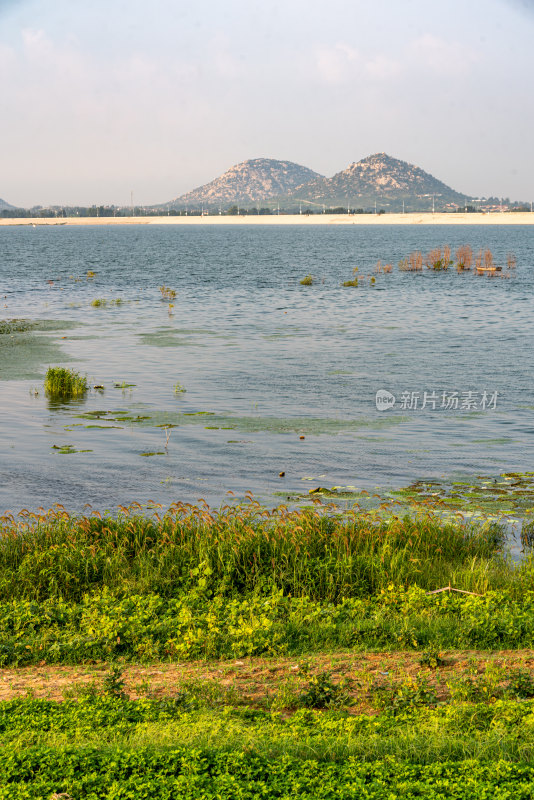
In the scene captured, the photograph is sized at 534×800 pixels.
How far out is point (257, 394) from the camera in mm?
25734

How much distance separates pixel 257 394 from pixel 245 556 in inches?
565

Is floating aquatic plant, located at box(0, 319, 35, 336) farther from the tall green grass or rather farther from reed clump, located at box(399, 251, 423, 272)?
reed clump, located at box(399, 251, 423, 272)

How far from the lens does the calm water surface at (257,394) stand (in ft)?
56.7

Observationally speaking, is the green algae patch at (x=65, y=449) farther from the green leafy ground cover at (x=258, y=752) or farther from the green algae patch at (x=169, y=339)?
the green algae patch at (x=169, y=339)

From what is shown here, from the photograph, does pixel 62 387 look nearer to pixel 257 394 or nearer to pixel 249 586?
pixel 257 394

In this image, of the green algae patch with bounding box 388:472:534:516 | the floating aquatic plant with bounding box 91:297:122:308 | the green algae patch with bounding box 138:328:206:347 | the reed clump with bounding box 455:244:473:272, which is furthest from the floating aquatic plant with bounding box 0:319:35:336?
the reed clump with bounding box 455:244:473:272

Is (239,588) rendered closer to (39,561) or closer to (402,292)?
(39,561)

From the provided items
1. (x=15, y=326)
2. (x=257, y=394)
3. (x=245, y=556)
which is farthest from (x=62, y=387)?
(x=15, y=326)

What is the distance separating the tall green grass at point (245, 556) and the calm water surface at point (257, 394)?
9.19 ft

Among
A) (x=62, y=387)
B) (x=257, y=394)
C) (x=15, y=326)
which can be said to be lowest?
(x=257, y=394)

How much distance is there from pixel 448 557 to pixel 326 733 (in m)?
6.31

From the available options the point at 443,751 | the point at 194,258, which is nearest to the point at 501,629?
the point at 443,751

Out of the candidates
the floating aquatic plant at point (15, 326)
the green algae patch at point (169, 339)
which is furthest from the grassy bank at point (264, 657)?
the floating aquatic plant at point (15, 326)

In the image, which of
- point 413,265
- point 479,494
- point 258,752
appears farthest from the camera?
point 413,265
